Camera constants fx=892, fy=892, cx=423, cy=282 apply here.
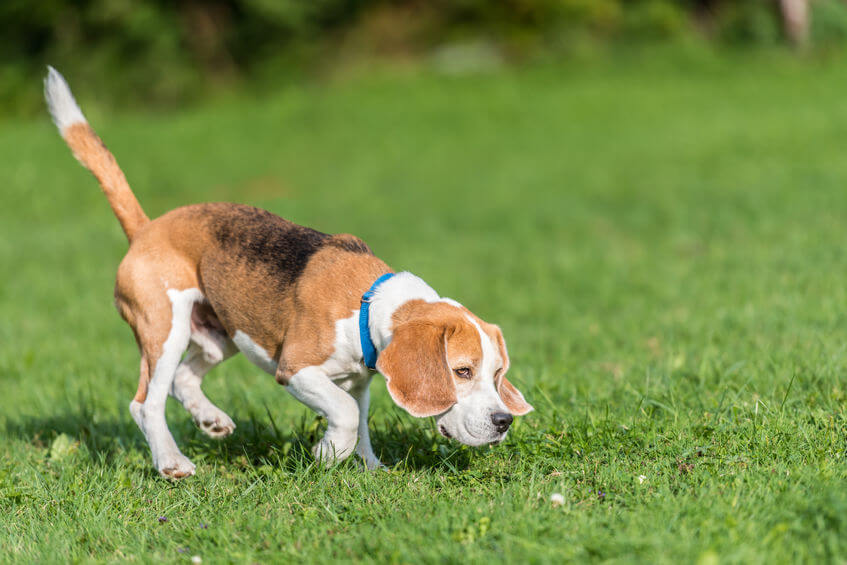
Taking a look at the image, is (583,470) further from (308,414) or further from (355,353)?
(308,414)

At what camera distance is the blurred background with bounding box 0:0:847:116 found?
81.5 ft

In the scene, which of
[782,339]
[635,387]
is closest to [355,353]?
[635,387]

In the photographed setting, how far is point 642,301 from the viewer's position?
8.30 meters

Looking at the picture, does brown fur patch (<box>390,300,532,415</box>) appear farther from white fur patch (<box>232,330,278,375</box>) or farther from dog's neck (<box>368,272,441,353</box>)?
white fur patch (<box>232,330,278,375</box>)

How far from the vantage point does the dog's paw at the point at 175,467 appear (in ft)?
14.7

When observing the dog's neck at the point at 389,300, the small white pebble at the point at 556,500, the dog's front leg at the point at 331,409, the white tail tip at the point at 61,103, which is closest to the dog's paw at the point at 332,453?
the dog's front leg at the point at 331,409

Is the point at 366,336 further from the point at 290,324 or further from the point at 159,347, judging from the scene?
the point at 159,347

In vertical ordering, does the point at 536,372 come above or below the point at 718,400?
below

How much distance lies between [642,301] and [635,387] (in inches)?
128

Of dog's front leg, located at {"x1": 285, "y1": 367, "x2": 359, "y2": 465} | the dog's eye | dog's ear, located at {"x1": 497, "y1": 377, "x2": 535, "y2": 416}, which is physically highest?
the dog's eye

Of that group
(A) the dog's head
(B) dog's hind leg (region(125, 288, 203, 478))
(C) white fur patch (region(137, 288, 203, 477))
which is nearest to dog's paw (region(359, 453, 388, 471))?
(A) the dog's head

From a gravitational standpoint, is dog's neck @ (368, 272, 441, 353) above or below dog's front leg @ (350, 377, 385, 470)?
above

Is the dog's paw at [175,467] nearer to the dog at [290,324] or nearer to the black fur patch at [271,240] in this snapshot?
the dog at [290,324]

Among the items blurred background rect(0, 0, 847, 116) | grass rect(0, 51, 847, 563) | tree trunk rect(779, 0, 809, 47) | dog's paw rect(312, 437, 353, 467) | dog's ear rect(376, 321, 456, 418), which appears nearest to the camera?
grass rect(0, 51, 847, 563)
